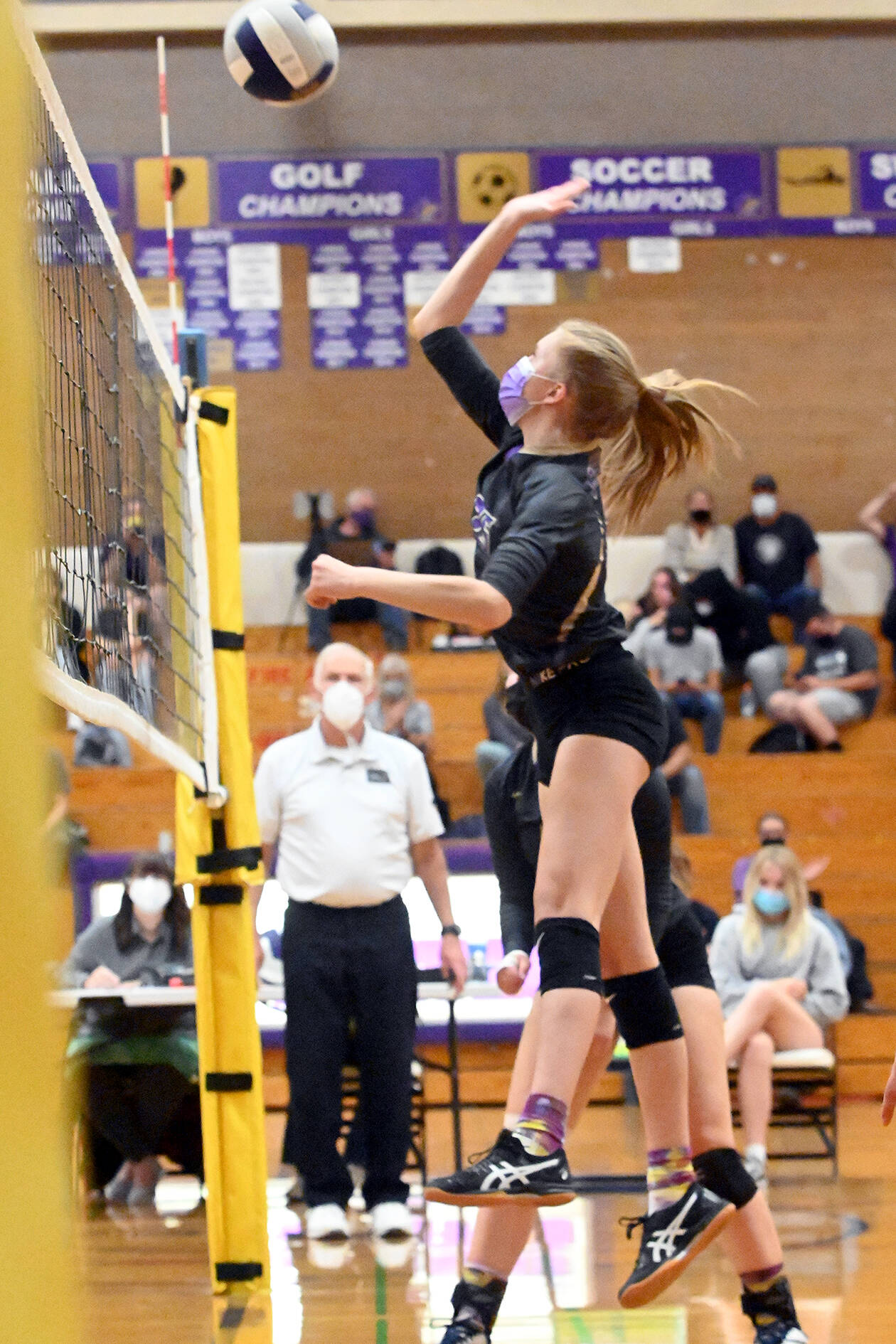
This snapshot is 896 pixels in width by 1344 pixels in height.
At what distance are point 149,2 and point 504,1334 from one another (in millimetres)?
11665

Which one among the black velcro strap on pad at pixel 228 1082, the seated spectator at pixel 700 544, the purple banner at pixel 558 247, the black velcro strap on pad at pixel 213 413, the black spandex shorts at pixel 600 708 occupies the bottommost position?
the black velcro strap on pad at pixel 228 1082

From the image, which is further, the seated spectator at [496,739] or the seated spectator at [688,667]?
the seated spectator at [688,667]

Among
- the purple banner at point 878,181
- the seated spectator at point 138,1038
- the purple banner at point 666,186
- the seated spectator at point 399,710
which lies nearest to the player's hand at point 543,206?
the seated spectator at point 138,1038

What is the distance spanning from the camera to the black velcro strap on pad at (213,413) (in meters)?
4.98

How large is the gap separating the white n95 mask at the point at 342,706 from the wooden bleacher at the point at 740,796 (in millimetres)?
4238

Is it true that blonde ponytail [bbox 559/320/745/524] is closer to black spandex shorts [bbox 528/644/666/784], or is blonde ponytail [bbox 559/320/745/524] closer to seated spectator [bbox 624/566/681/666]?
black spandex shorts [bbox 528/644/666/784]

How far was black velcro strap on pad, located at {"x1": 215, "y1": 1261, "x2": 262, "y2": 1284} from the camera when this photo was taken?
4.86 meters

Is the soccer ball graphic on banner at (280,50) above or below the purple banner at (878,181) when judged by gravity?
below

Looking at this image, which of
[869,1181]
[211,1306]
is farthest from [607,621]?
[869,1181]

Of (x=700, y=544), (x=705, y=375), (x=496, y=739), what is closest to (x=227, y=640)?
(x=496, y=739)

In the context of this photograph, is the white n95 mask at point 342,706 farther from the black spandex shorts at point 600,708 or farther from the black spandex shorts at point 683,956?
the black spandex shorts at point 600,708

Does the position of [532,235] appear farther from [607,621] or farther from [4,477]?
[4,477]

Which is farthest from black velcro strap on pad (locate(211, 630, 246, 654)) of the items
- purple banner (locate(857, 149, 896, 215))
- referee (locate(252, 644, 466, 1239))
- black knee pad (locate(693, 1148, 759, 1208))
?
purple banner (locate(857, 149, 896, 215))

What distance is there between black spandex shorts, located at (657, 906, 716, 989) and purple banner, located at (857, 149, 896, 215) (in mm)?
11522
